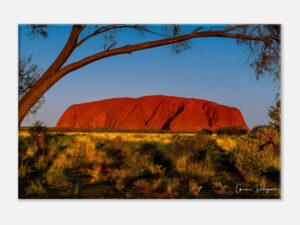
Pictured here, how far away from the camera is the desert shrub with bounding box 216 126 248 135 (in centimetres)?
805

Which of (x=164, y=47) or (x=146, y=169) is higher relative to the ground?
(x=164, y=47)

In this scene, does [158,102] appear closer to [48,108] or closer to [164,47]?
[164,47]

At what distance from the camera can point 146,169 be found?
8.04 metres

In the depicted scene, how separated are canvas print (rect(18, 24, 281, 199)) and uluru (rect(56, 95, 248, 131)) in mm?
16

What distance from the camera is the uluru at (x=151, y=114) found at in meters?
7.93

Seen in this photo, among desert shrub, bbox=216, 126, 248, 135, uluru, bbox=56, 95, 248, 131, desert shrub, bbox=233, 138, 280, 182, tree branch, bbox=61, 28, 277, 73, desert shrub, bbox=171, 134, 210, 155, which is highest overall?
tree branch, bbox=61, 28, 277, 73

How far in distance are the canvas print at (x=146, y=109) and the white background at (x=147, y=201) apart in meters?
0.11

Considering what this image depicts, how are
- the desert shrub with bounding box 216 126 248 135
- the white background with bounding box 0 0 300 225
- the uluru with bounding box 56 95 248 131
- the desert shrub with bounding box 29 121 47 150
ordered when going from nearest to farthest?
the white background with bounding box 0 0 300 225 → the desert shrub with bounding box 29 121 47 150 → the uluru with bounding box 56 95 248 131 → the desert shrub with bounding box 216 126 248 135

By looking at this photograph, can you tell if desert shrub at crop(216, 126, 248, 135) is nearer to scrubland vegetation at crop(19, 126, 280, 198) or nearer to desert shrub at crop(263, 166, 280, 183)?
scrubland vegetation at crop(19, 126, 280, 198)

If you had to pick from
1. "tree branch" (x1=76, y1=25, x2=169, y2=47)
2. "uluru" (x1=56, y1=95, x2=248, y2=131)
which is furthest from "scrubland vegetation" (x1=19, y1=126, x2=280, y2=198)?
"tree branch" (x1=76, y1=25, x2=169, y2=47)
